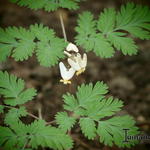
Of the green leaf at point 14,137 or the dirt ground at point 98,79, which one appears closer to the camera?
the green leaf at point 14,137

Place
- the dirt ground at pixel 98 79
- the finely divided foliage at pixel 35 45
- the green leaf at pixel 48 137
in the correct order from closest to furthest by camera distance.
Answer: the green leaf at pixel 48 137
the finely divided foliage at pixel 35 45
the dirt ground at pixel 98 79

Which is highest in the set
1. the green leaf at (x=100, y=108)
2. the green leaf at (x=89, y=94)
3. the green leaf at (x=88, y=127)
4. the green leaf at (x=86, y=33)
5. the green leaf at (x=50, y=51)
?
the green leaf at (x=86, y=33)

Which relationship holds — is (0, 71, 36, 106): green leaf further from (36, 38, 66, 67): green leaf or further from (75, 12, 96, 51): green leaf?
(75, 12, 96, 51): green leaf

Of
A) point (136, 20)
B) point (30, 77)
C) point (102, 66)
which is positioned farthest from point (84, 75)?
point (136, 20)

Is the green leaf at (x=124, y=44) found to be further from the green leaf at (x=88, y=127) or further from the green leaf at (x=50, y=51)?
the green leaf at (x=88, y=127)

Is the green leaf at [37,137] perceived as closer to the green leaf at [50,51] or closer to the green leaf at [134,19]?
the green leaf at [50,51]

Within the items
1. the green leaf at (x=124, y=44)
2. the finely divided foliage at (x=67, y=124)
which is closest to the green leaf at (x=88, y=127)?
the finely divided foliage at (x=67, y=124)

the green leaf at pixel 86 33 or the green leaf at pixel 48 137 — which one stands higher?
the green leaf at pixel 86 33

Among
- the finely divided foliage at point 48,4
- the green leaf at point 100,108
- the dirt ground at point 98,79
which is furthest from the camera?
the dirt ground at point 98,79

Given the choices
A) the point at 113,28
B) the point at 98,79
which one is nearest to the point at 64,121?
the point at 113,28
